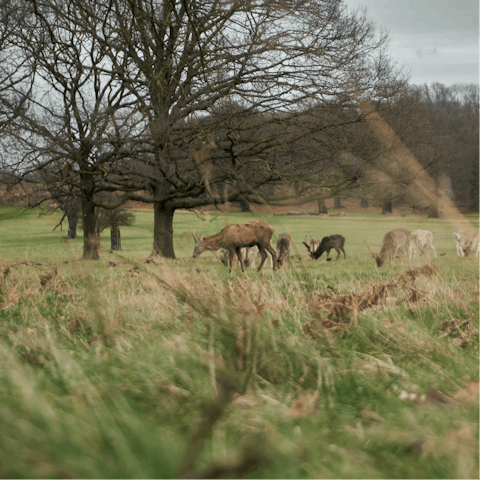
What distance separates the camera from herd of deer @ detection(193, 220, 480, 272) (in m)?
9.89

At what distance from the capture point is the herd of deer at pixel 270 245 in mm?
9891

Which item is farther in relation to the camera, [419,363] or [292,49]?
[292,49]

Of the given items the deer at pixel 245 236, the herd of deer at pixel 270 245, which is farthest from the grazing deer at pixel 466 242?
the deer at pixel 245 236

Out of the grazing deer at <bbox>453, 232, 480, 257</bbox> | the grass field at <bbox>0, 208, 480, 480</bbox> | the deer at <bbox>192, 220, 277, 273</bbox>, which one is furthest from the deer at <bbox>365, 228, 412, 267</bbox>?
the grass field at <bbox>0, 208, 480, 480</bbox>

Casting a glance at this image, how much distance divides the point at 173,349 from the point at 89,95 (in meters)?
13.5

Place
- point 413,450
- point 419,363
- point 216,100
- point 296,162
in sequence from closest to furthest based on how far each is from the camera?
point 413,450 → point 419,363 → point 216,100 → point 296,162

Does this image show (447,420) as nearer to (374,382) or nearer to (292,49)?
(374,382)

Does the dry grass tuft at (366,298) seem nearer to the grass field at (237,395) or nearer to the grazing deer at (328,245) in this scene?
the grass field at (237,395)

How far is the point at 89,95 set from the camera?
562 inches

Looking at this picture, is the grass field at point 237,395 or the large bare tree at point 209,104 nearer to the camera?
the grass field at point 237,395

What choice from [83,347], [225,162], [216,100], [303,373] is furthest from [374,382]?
[225,162]

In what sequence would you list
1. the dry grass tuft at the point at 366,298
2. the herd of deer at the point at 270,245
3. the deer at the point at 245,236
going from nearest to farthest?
the dry grass tuft at the point at 366,298 < the deer at the point at 245,236 < the herd of deer at the point at 270,245

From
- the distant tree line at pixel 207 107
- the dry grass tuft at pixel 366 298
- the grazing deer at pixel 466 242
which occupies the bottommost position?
the grazing deer at pixel 466 242

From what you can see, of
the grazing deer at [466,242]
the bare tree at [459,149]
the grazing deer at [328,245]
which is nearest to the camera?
the grazing deer at [328,245]
